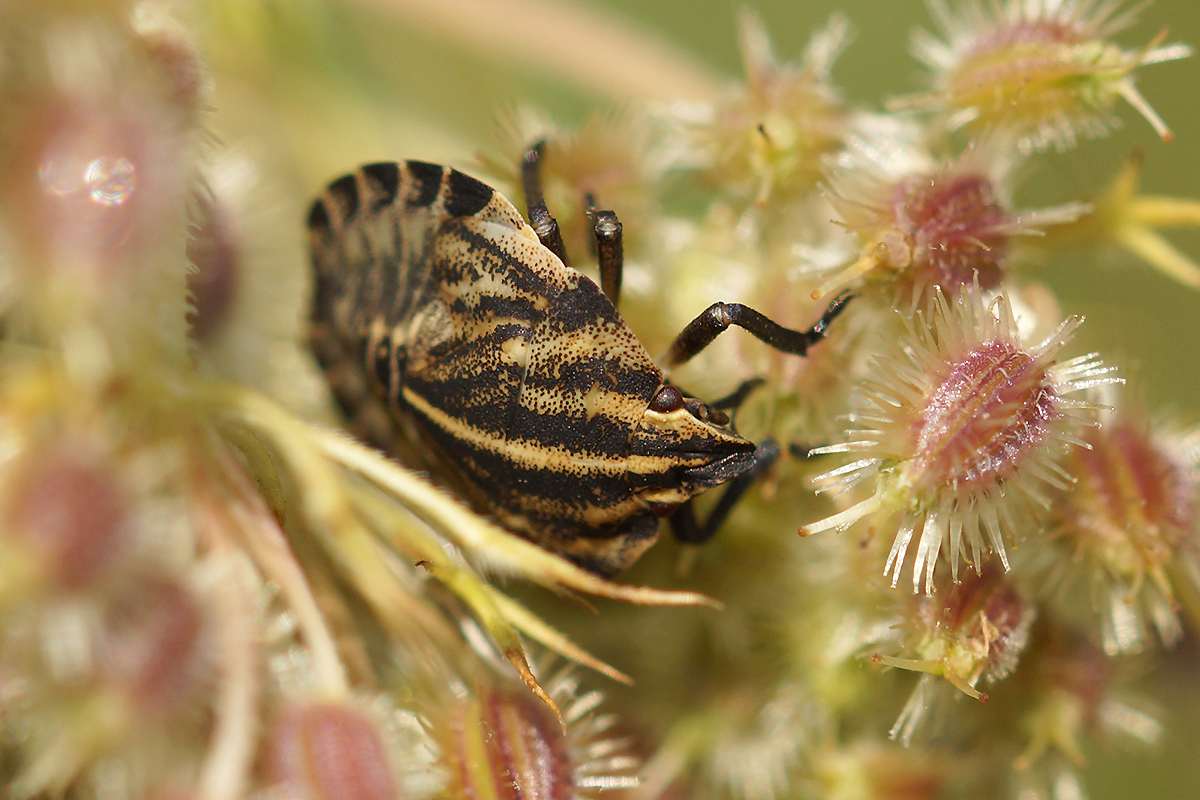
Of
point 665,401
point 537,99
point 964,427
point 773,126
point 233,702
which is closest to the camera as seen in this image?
point 233,702

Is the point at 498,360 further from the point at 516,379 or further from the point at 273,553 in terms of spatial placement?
the point at 273,553

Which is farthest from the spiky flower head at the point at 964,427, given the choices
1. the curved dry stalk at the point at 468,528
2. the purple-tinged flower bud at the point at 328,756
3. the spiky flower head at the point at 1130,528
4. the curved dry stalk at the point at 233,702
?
the curved dry stalk at the point at 233,702

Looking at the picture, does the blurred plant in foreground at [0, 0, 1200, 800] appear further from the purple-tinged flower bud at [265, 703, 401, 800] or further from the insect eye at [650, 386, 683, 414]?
the insect eye at [650, 386, 683, 414]

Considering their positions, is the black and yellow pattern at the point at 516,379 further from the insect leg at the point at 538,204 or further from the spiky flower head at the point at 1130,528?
the spiky flower head at the point at 1130,528

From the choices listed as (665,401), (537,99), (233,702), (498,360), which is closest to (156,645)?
(233,702)

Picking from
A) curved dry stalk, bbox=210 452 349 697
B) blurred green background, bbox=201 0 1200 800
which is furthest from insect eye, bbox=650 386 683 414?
blurred green background, bbox=201 0 1200 800
